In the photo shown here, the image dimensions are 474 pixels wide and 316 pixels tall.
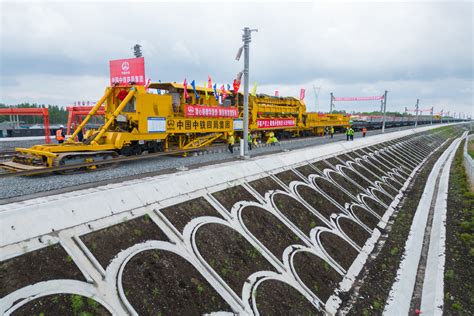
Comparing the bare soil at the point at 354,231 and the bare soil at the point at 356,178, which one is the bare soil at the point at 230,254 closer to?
the bare soil at the point at 354,231

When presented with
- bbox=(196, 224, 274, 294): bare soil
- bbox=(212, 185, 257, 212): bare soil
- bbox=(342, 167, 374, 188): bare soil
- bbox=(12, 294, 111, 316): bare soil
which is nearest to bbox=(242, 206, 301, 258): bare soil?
bbox=(212, 185, 257, 212): bare soil

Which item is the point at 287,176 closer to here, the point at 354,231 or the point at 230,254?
the point at 354,231

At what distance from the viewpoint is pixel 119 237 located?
717 cm

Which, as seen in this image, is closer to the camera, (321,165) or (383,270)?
(383,270)

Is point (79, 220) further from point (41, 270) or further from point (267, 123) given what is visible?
point (267, 123)

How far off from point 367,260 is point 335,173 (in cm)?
794

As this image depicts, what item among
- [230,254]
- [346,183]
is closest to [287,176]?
[346,183]

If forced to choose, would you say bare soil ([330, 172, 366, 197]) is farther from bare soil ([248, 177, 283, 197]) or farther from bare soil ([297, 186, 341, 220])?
bare soil ([248, 177, 283, 197])

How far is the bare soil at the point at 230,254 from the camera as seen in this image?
7781 mm

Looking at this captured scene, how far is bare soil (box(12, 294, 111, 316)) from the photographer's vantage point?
493 centimetres

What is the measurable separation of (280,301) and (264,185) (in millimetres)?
6048

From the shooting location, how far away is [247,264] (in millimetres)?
8469

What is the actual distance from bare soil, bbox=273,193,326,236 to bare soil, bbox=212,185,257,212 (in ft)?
4.50

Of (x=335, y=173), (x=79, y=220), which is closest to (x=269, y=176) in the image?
(x=335, y=173)
